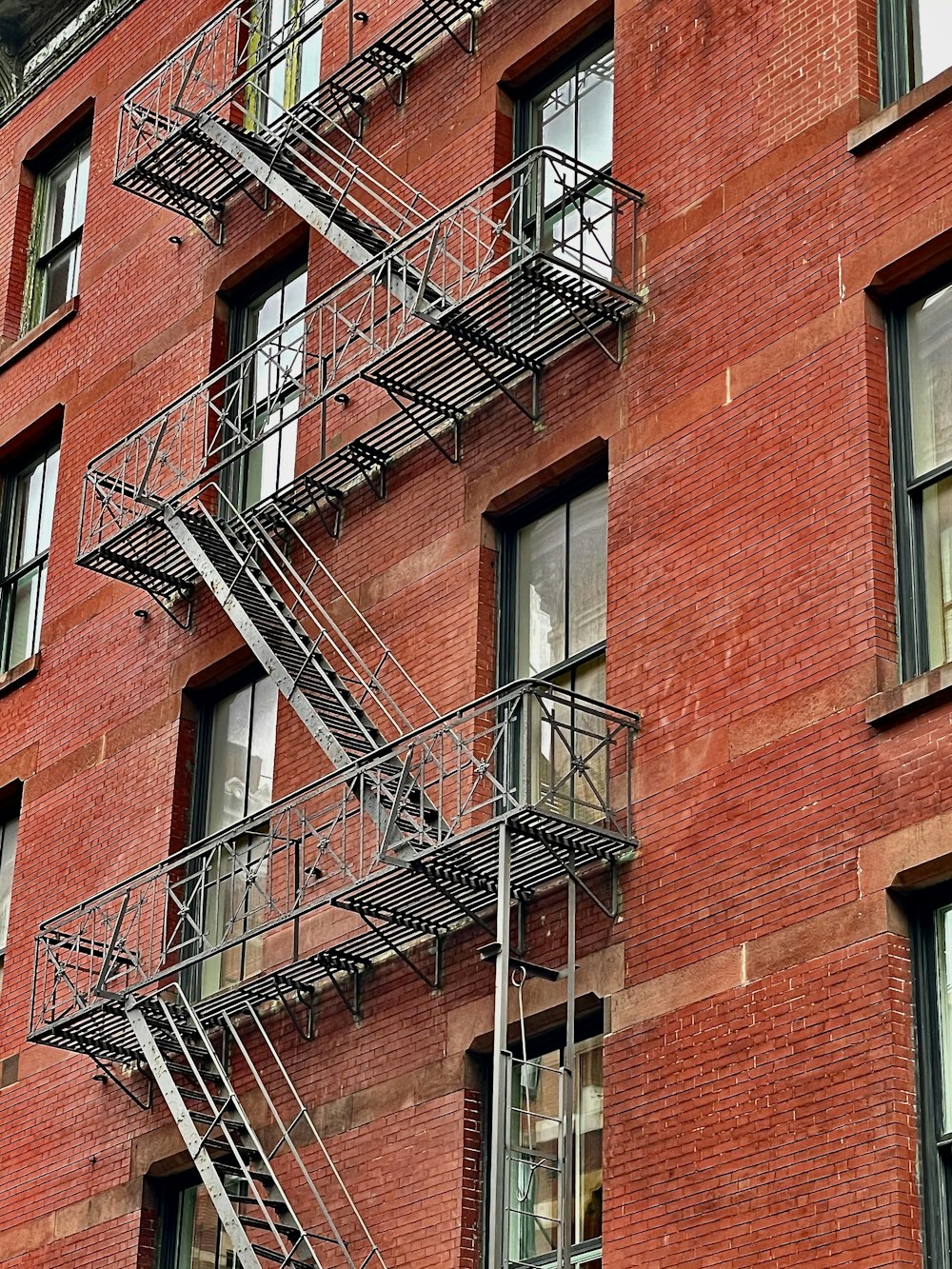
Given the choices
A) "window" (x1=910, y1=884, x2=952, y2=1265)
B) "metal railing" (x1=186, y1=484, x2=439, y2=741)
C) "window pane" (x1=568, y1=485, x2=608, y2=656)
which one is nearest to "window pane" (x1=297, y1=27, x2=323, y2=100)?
"metal railing" (x1=186, y1=484, x2=439, y2=741)

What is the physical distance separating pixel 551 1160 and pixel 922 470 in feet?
18.0

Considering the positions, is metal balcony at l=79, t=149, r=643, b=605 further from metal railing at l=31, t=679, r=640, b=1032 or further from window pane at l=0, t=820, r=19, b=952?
window pane at l=0, t=820, r=19, b=952

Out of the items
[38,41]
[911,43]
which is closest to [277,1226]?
[911,43]

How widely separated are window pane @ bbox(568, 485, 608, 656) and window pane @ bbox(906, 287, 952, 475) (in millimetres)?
3209

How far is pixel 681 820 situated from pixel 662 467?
2.99 metres

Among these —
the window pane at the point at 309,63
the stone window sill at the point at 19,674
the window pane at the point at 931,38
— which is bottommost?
the stone window sill at the point at 19,674

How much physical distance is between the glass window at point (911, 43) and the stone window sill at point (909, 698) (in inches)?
196

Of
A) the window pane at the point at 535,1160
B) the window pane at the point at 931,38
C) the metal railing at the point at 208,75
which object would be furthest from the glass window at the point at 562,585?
the metal railing at the point at 208,75

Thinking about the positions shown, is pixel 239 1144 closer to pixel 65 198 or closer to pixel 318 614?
pixel 318 614

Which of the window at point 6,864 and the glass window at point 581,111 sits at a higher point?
the glass window at point 581,111

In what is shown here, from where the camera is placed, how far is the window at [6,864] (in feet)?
84.6

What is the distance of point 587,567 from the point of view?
1975 centimetres

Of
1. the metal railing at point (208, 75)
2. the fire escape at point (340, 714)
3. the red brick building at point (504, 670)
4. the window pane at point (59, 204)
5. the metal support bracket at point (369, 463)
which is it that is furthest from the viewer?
the window pane at point (59, 204)

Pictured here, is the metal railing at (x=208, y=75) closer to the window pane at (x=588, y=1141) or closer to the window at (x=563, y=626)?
the window at (x=563, y=626)
